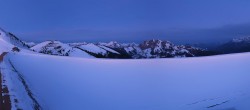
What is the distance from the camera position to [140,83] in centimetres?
638

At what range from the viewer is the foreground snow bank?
513 cm

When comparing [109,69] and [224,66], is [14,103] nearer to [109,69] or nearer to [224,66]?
[109,69]

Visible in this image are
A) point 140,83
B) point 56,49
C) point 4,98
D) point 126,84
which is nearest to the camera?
point 4,98

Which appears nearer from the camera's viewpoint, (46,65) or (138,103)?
(138,103)

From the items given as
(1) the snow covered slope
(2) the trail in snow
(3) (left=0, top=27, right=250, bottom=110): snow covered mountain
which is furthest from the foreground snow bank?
(1) the snow covered slope

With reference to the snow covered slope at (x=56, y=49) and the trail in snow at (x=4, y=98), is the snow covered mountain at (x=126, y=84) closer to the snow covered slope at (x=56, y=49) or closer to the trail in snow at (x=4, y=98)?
the trail in snow at (x=4, y=98)

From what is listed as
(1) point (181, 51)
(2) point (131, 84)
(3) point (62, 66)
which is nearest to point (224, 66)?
(2) point (131, 84)

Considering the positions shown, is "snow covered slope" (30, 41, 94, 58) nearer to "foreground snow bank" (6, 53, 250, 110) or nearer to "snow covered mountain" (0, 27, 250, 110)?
"foreground snow bank" (6, 53, 250, 110)

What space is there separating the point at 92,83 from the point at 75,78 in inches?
15.5

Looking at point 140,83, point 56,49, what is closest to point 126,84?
point 140,83

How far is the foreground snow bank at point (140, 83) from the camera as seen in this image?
5.13 metres

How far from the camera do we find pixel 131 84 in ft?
20.6

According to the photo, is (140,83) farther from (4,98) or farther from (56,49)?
(56,49)

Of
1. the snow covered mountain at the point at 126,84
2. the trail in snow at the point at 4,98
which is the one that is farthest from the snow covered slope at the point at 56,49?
the trail in snow at the point at 4,98
